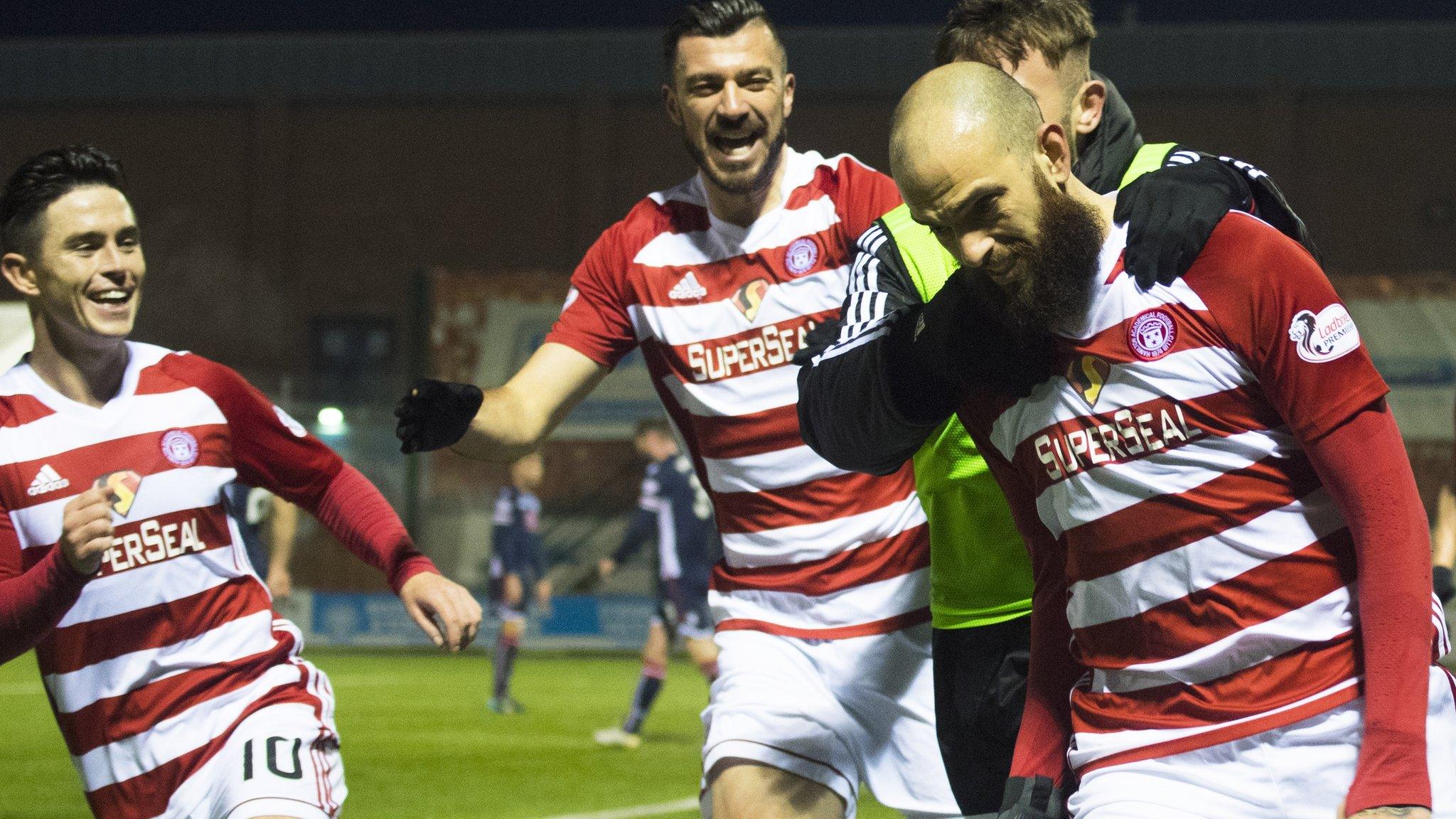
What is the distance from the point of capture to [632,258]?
147 inches

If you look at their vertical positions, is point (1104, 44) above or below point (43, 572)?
above

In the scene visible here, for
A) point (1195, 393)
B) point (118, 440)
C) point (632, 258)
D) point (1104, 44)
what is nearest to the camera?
point (1195, 393)

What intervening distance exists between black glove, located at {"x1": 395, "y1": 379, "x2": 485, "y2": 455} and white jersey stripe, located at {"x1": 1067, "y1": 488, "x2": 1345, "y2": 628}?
1316 mm

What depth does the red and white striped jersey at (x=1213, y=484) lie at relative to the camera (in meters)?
2.17

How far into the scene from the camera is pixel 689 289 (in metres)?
3.66

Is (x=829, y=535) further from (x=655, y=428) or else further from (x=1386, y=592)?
(x=655, y=428)

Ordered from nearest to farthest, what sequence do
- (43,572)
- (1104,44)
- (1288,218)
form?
1. (1288,218)
2. (43,572)
3. (1104,44)

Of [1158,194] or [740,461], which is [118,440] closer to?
[740,461]

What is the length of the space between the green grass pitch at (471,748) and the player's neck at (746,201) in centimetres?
429

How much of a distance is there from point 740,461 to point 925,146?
1386 millimetres

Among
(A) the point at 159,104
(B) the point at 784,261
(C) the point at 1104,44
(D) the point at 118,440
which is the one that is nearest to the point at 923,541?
(B) the point at 784,261

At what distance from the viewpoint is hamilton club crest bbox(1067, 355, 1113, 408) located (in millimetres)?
2311

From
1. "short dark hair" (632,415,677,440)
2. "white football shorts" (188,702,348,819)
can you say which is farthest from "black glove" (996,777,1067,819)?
"short dark hair" (632,415,677,440)

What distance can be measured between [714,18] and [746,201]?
390 millimetres
